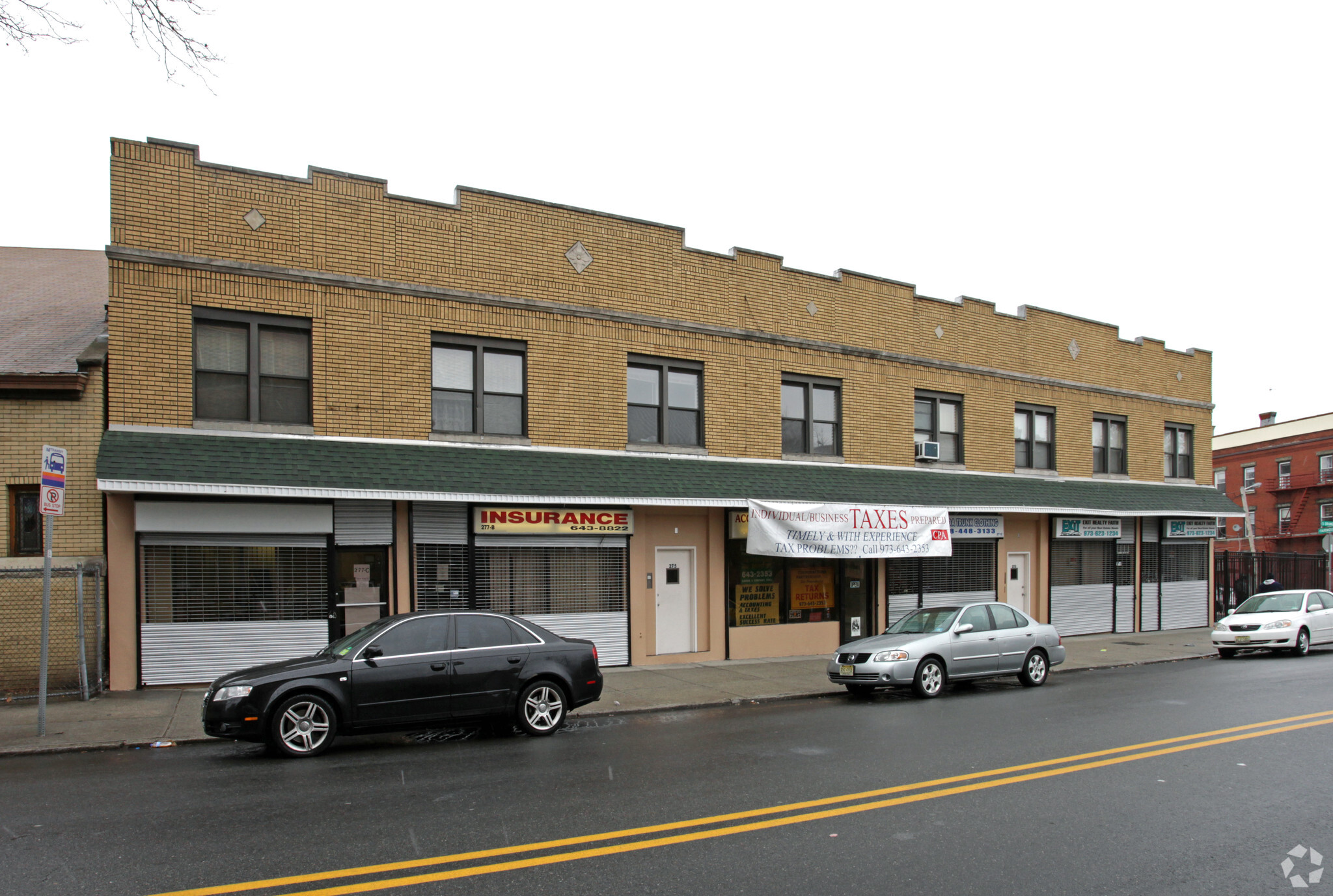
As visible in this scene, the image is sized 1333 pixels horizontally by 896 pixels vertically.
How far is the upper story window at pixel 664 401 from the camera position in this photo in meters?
16.6

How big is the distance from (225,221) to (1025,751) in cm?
1241

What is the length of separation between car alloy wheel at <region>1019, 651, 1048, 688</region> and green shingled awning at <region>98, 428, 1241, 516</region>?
4538 millimetres

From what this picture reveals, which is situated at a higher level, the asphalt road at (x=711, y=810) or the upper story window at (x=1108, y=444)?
the upper story window at (x=1108, y=444)

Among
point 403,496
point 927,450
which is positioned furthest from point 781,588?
point 403,496

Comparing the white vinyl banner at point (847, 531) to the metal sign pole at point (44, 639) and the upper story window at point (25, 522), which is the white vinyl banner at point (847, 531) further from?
the upper story window at point (25, 522)

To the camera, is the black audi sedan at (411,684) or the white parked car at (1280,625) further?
the white parked car at (1280,625)

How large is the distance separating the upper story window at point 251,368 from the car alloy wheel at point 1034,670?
11.8 m

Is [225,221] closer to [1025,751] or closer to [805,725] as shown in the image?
[805,725]

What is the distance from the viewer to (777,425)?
18031 millimetres

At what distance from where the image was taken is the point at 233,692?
8.84 meters

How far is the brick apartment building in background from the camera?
46.6 metres

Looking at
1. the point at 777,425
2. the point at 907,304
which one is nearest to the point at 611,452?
the point at 777,425

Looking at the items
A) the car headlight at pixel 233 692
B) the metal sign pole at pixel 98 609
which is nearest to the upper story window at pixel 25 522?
the metal sign pole at pixel 98 609

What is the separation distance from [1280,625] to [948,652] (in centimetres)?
986
